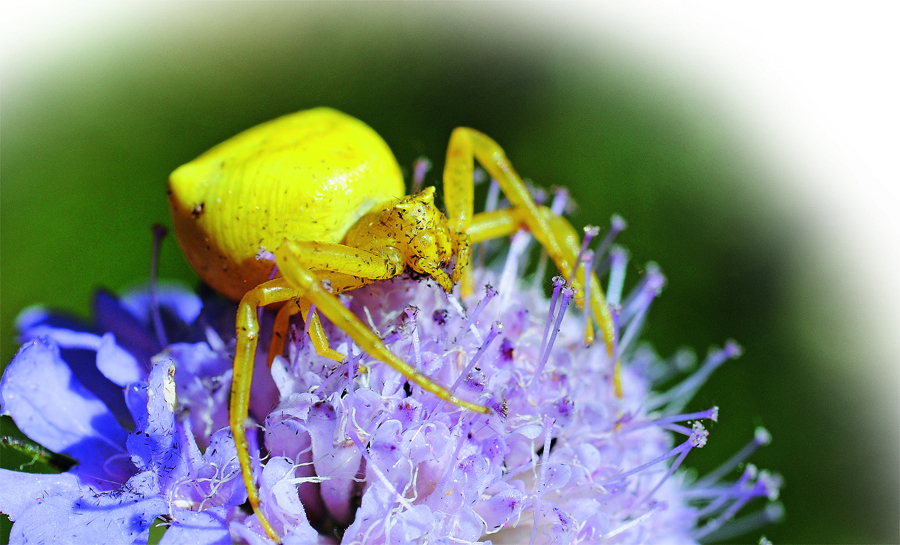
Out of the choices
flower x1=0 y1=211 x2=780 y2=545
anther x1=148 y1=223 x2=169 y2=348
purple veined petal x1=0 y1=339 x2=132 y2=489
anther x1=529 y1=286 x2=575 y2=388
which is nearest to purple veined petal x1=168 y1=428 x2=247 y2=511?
flower x1=0 y1=211 x2=780 y2=545

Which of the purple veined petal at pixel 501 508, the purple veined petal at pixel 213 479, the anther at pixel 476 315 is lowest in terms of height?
the purple veined petal at pixel 501 508

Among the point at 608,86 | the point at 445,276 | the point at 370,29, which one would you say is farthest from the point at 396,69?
the point at 445,276

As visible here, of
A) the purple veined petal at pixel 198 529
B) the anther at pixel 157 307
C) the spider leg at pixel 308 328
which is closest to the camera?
the purple veined petal at pixel 198 529

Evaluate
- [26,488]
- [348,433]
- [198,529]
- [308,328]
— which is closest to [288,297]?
[308,328]

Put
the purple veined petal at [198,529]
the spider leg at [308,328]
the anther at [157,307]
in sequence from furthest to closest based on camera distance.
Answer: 1. the anther at [157,307]
2. the spider leg at [308,328]
3. the purple veined petal at [198,529]

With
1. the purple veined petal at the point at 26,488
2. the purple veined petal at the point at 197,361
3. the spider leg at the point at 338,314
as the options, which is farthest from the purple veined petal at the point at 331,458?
the purple veined petal at the point at 26,488

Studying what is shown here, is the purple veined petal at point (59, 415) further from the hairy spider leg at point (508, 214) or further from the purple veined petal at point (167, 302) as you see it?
the hairy spider leg at point (508, 214)

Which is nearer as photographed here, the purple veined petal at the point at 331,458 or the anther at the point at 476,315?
the purple veined petal at the point at 331,458

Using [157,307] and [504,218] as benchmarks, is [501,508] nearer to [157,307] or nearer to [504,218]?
[504,218]

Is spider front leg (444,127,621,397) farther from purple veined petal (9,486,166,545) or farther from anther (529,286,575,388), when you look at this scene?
purple veined petal (9,486,166,545)

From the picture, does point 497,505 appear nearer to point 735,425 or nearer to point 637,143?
point 735,425
